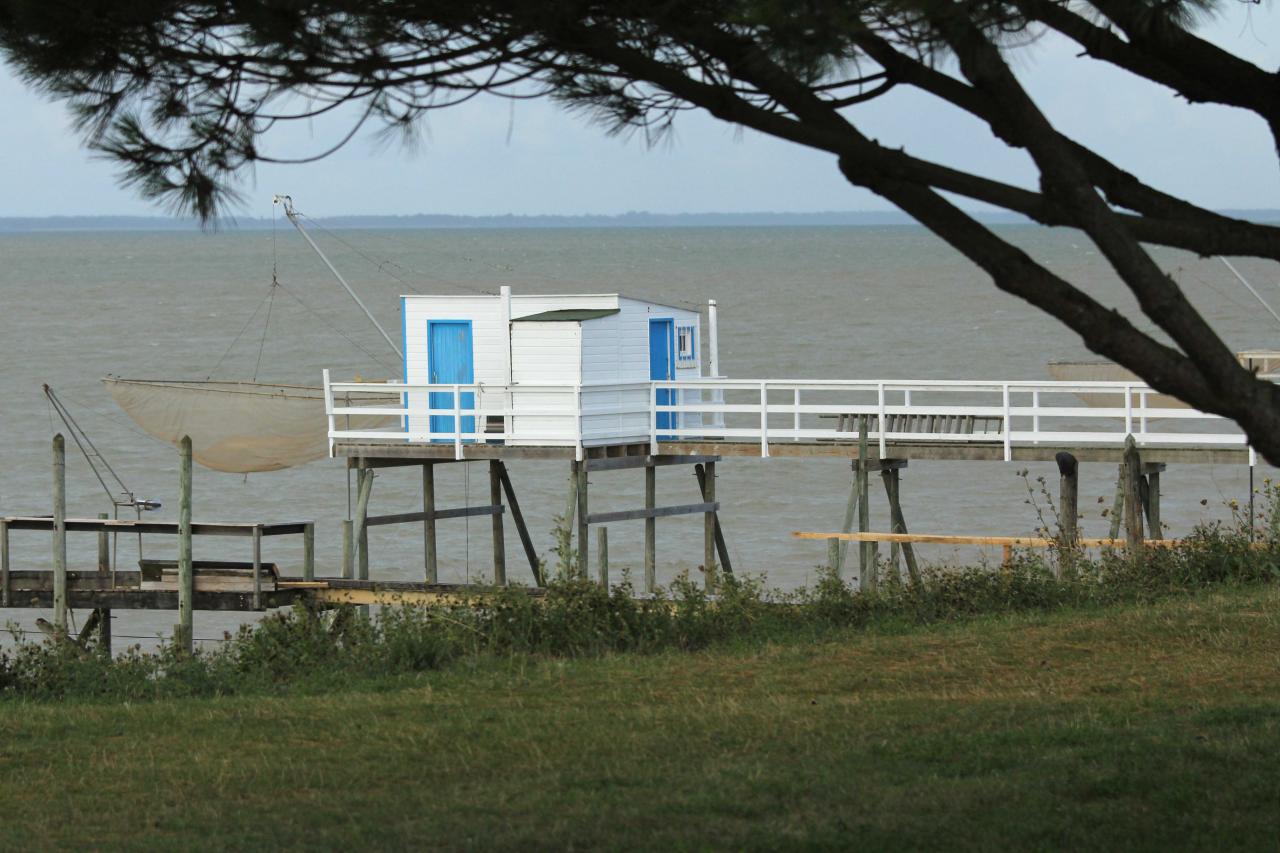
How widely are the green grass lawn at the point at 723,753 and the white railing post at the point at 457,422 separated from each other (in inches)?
358

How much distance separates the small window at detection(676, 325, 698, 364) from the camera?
2484 cm

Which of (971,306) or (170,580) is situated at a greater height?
(971,306)

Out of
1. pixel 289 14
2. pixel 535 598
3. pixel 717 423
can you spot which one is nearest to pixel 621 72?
pixel 289 14

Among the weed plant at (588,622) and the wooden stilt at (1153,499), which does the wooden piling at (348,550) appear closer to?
the weed plant at (588,622)

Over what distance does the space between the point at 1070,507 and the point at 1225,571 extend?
11.3 ft

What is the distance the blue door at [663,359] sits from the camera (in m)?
24.2

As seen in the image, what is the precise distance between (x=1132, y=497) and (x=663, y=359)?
7943 mm

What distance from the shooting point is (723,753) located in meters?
10.1

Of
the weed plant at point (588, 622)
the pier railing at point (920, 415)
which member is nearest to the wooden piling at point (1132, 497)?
the pier railing at point (920, 415)

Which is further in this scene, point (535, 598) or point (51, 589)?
point (51, 589)

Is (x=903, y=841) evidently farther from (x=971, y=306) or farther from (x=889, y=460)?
(x=971, y=306)

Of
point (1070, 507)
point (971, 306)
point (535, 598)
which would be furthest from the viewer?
point (971, 306)

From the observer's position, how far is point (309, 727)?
11.2m

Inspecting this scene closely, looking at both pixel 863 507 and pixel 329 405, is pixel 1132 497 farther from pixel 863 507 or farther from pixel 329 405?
pixel 329 405
